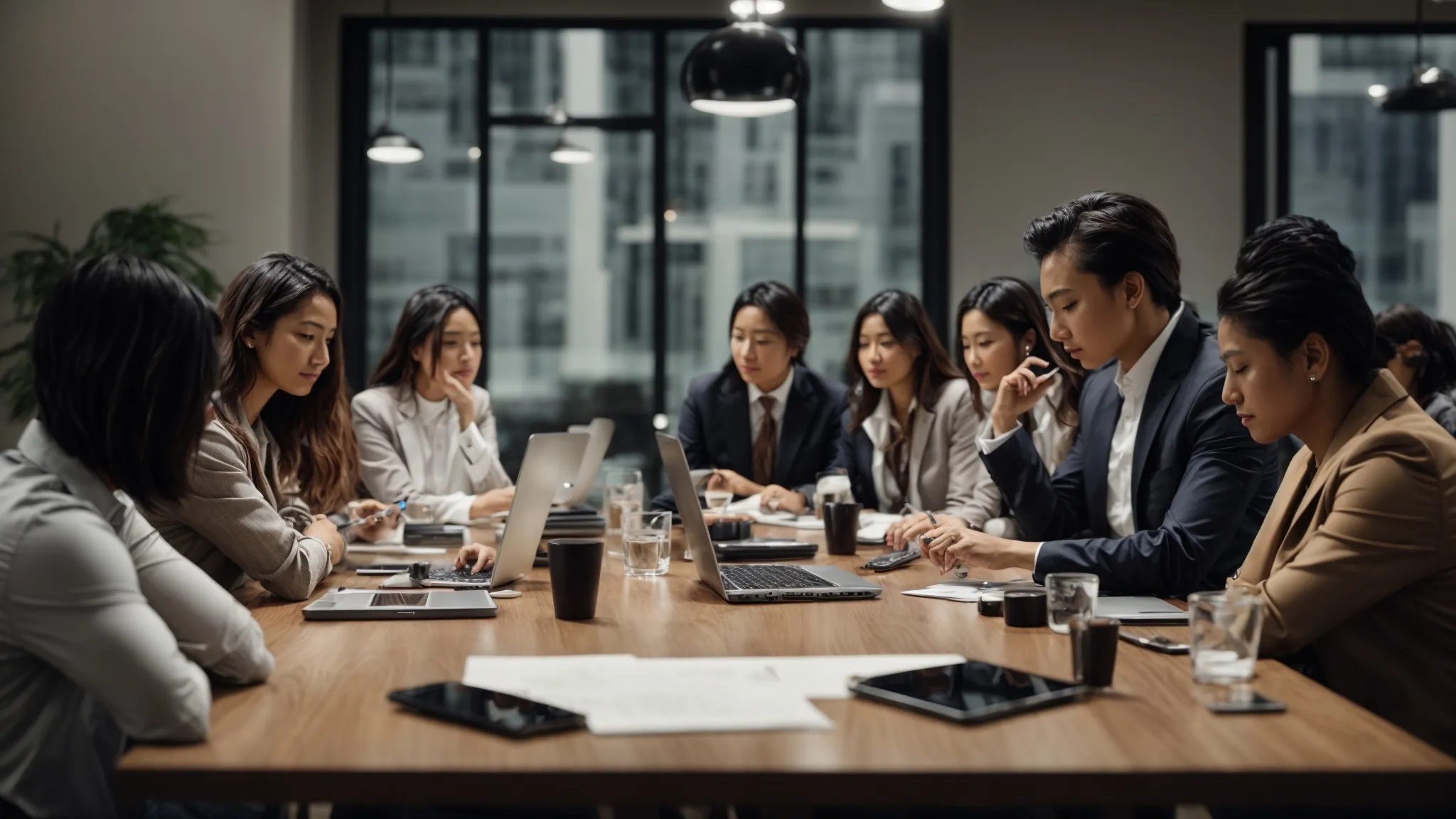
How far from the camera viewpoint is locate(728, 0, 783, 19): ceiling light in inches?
129

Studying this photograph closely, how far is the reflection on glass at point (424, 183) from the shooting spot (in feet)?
21.0

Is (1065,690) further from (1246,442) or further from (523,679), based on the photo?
(1246,442)

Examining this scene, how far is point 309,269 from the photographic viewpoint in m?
2.57

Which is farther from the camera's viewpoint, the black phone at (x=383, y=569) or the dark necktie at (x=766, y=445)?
the dark necktie at (x=766, y=445)

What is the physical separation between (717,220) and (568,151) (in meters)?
0.83

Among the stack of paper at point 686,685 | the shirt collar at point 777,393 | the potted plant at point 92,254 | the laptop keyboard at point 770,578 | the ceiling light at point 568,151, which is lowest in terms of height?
the stack of paper at point 686,685

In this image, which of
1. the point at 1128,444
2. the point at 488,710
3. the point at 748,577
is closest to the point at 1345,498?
the point at 1128,444

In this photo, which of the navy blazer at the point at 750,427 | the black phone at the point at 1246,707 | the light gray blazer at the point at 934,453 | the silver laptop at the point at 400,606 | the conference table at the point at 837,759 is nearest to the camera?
the conference table at the point at 837,759

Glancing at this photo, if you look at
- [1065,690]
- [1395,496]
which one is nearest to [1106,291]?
[1395,496]

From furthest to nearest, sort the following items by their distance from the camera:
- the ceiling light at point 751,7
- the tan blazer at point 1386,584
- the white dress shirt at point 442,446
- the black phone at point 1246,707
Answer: the white dress shirt at point 442,446, the ceiling light at point 751,7, the tan blazer at point 1386,584, the black phone at point 1246,707

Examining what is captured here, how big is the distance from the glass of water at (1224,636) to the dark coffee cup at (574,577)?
2.85 feet

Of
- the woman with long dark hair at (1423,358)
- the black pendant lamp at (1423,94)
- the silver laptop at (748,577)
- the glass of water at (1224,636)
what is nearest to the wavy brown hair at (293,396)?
the silver laptop at (748,577)

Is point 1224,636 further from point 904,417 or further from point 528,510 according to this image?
point 904,417

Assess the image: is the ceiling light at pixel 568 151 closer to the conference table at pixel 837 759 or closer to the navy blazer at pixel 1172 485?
the navy blazer at pixel 1172 485
